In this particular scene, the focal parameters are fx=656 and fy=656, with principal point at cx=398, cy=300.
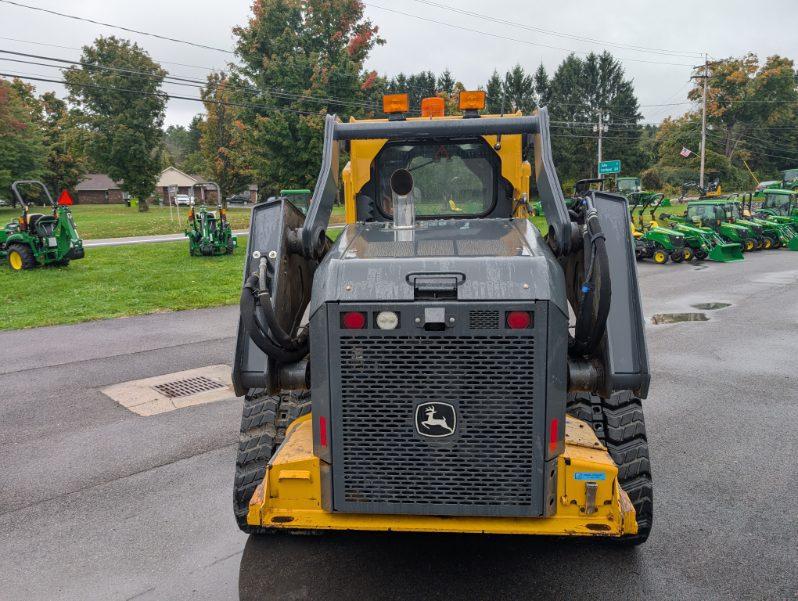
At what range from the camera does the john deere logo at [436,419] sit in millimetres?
3049

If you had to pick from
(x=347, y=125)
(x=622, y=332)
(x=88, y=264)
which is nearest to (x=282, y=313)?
(x=347, y=125)

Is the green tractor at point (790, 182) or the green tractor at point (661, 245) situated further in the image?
the green tractor at point (790, 182)

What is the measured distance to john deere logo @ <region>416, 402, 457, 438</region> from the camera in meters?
3.05

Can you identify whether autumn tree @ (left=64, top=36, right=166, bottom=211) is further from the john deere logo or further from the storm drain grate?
the john deere logo

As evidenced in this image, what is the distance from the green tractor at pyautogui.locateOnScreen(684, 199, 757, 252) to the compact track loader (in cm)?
2009

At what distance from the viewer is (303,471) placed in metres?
3.30

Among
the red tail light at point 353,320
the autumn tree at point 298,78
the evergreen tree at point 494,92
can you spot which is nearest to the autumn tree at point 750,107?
the evergreen tree at point 494,92

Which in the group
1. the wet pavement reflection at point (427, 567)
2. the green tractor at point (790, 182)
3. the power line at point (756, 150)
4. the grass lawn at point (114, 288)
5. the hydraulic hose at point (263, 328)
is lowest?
the wet pavement reflection at point (427, 567)

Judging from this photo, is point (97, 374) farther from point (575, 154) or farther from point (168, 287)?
point (575, 154)

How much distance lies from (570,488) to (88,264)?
18.3 metres

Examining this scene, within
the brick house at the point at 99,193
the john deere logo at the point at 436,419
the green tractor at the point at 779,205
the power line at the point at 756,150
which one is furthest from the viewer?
the brick house at the point at 99,193

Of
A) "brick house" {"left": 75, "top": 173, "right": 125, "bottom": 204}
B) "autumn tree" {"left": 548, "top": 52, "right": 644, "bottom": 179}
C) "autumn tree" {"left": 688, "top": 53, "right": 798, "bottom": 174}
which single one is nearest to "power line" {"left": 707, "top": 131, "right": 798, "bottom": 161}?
"autumn tree" {"left": 688, "top": 53, "right": 798, "bottom": 174}

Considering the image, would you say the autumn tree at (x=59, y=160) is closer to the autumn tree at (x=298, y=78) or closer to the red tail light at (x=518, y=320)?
the autumn tree at (x=298, y=78)

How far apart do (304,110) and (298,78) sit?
73.8 inches
